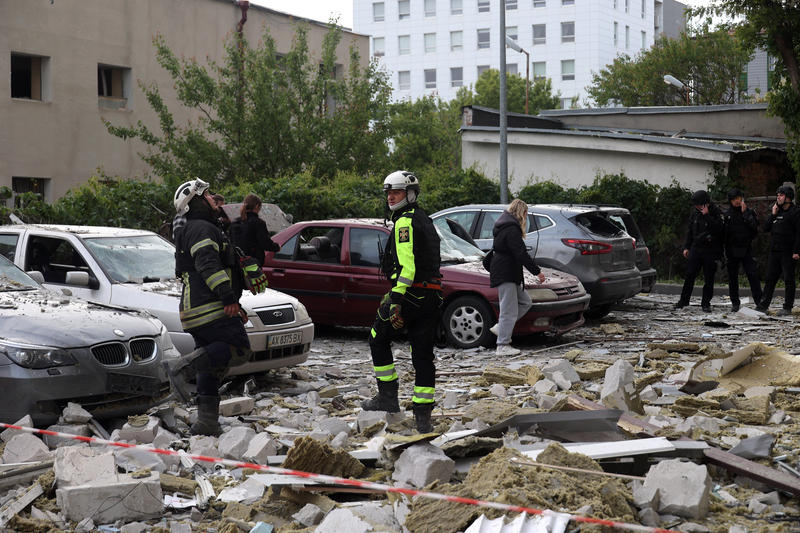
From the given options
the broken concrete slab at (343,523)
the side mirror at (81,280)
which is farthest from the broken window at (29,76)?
the broken concrete slab at (343,523)

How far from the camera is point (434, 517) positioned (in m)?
4.43

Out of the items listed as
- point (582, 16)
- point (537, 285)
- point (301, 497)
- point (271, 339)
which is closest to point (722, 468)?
point (301, 497)

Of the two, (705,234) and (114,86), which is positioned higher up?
(114,86)

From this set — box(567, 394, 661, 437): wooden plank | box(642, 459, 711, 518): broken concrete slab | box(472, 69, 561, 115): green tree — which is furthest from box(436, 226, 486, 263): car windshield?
box(472, 69, 561, 115): green tree

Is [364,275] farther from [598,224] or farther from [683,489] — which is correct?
[683,489]

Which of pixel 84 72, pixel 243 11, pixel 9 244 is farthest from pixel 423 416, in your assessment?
pixel 243 11

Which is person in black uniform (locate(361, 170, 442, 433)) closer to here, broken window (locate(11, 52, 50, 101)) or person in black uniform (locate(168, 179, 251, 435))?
person in black uniform (locate(168, 179, 251, 435))

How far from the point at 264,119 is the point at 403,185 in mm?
15726

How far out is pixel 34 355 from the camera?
6.30m

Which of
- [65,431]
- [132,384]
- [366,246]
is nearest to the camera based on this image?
[65,431]

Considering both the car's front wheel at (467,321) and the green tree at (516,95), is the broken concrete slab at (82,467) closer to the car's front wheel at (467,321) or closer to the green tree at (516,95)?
the car's front wheel at (467,321)

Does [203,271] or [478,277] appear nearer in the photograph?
[203,271]

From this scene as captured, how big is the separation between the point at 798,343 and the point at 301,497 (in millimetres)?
8084

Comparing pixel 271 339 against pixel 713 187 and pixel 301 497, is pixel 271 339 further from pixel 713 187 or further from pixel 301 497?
pixel 713 187
